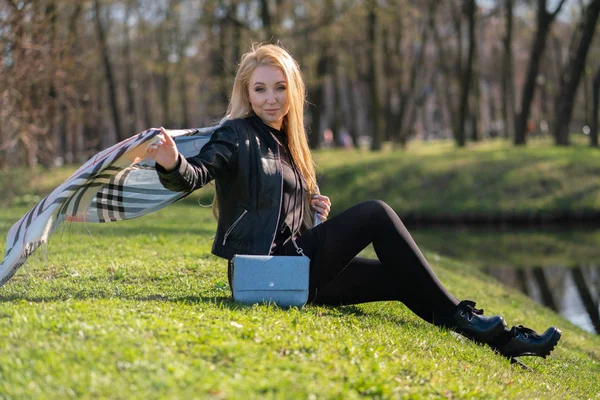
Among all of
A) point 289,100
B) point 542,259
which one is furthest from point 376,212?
point 542,259

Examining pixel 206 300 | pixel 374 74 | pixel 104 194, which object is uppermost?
pixel 374 74

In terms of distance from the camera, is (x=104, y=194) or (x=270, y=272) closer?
(x=270, y=272)

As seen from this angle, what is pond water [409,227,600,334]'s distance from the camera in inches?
496

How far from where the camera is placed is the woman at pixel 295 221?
5.54 meters

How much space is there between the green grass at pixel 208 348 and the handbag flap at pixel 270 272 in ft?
0.56

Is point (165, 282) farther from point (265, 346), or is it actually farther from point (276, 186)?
point (265, 346)

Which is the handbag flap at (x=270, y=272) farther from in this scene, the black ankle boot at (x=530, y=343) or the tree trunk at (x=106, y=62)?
the tree trunk at (x=106, y=62)

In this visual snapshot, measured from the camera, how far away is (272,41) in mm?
32844

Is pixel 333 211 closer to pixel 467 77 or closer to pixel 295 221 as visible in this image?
pixel 467 77

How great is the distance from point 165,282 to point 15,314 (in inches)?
86.6

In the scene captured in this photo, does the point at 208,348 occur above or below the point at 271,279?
below

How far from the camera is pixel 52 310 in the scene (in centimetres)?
490

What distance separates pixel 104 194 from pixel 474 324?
2870mm

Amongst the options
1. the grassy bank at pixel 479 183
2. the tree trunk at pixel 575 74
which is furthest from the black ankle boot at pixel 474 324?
the tree trunk at pixel 575 74
